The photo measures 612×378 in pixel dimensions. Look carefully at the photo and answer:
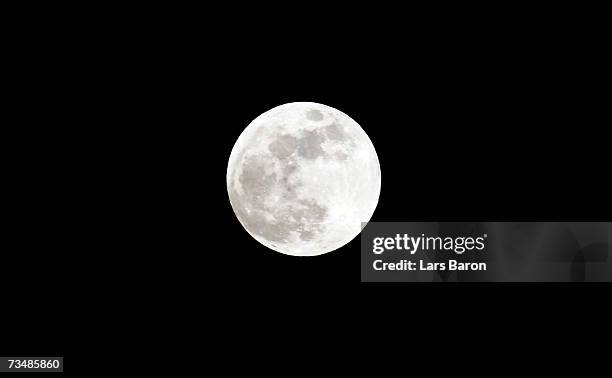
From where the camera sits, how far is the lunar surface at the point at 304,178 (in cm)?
630

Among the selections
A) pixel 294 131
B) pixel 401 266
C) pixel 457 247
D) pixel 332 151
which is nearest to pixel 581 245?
pixel 457 247

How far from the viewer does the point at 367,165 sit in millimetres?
6688

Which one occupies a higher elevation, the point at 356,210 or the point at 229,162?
the point at 229,162

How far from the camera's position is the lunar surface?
20.7 feet

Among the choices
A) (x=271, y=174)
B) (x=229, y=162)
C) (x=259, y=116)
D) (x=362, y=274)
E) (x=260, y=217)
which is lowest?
(x=362, y=274)

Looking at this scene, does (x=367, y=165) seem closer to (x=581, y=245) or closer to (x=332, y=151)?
(x=332, y=151)

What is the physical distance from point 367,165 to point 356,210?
1.93 ft

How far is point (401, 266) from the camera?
6.75 m

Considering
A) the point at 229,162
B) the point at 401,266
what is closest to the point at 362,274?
the point at 401,266

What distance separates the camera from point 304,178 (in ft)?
20.5

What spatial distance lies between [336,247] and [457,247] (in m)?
1.56

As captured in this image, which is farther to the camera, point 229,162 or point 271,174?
point 229,162

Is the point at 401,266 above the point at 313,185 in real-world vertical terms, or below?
below

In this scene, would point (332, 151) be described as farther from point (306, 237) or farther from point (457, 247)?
point (457, 247)
